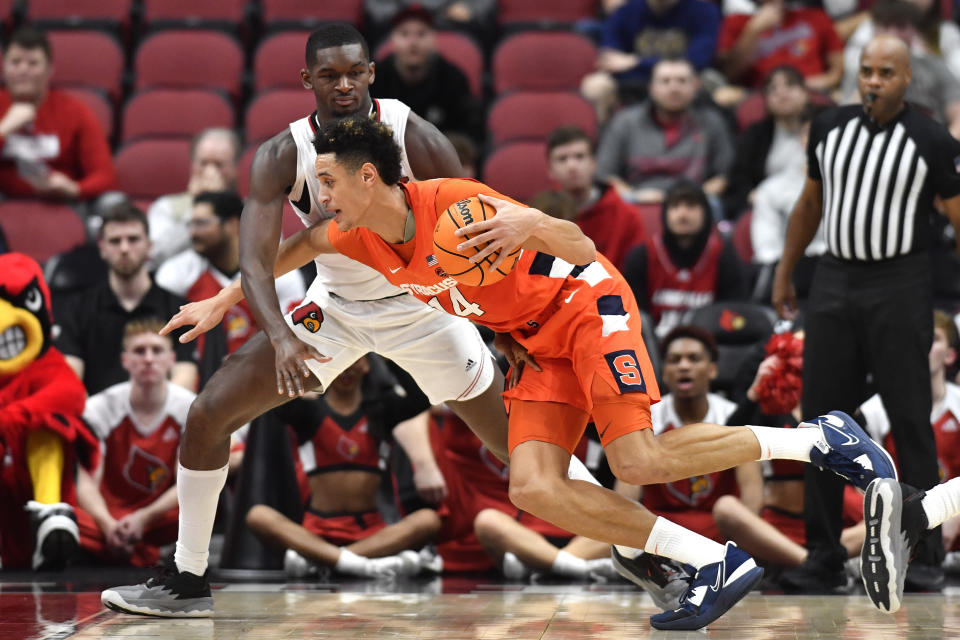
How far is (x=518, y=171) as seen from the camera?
27.1ft

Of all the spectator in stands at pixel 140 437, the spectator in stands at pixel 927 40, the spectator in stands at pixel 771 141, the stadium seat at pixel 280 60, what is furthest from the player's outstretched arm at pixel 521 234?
the stadium seat at pixel 280 60

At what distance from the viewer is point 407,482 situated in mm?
6344

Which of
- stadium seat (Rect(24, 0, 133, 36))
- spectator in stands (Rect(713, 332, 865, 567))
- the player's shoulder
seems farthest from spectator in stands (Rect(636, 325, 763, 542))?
stadium seat (Rect(24, 0, 133, 36))

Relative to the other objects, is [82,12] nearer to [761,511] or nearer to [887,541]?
[761,511]

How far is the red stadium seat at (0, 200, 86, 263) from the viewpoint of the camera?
798 centimetres

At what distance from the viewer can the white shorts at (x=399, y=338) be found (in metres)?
4.61

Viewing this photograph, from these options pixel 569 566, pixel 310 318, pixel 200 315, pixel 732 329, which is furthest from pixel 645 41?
pixel 200 315

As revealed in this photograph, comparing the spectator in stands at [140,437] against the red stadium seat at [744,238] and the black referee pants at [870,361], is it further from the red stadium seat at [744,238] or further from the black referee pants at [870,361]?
the red stadium seat at [744,238]

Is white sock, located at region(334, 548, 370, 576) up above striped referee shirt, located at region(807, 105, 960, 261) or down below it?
below

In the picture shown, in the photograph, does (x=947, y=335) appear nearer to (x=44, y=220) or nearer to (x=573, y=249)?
(x=573, y=249)

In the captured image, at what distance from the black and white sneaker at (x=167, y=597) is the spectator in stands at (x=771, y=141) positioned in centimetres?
464

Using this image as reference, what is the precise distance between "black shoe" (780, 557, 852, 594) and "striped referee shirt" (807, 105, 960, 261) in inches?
49.5

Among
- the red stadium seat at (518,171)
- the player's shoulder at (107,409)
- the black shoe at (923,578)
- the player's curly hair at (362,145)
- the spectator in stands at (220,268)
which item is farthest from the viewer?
the red stadium seat at (518,171)

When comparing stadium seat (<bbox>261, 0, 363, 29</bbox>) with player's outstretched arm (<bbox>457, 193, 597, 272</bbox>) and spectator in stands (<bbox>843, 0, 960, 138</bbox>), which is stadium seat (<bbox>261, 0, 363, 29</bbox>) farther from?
player's outstretched arm (<bbox>457, 193, 597, 272</bbox>)
